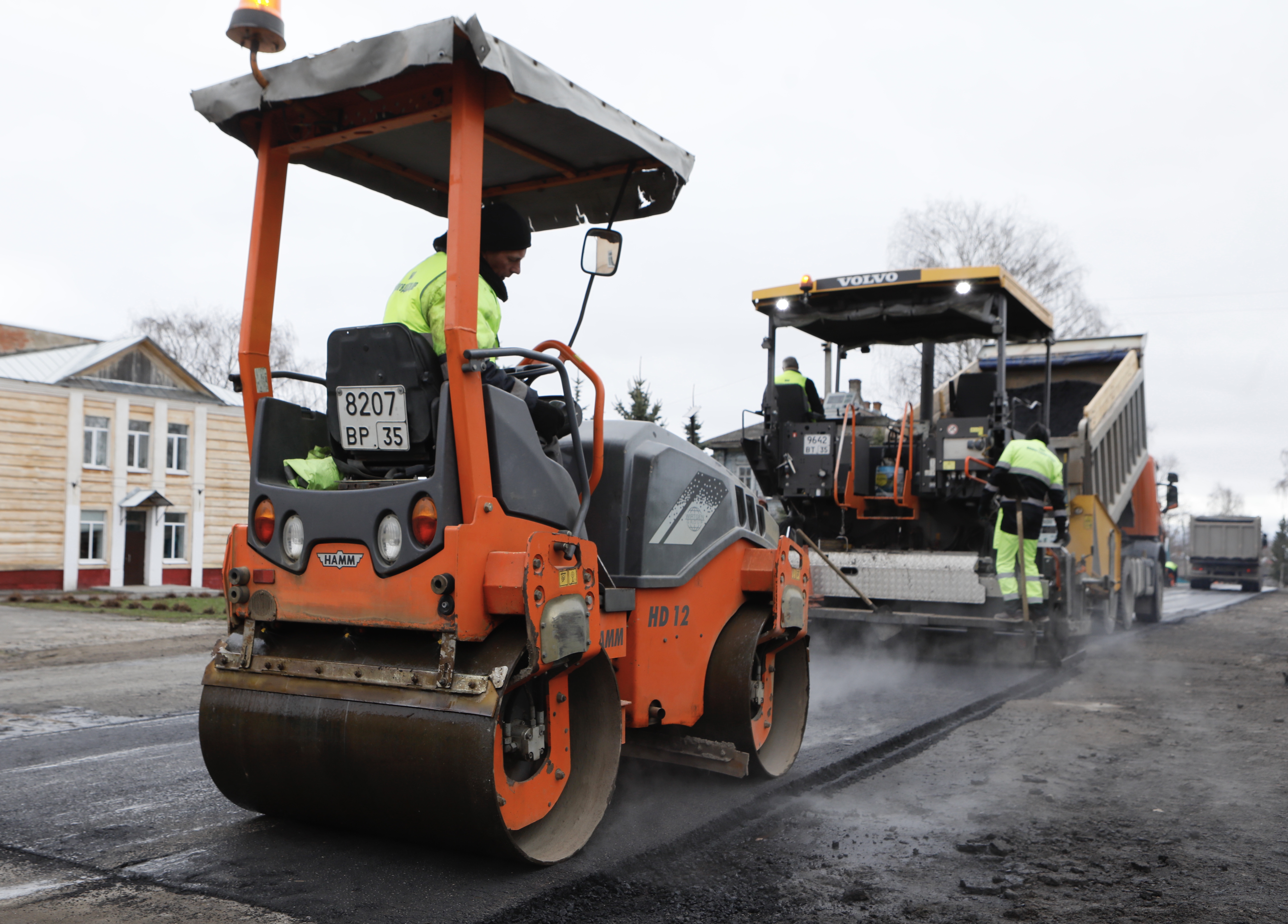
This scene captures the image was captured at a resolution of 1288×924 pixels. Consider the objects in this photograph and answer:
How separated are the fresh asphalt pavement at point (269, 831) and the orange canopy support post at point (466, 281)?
112 centimetres

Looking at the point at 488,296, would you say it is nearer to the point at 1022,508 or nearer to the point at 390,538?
the point at 390,538

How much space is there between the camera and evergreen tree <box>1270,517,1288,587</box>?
145ft

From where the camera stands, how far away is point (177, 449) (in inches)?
1066

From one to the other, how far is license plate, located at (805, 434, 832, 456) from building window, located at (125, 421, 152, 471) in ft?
69.5

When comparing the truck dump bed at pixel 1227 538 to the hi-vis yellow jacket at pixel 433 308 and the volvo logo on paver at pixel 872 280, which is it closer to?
the volvo logo on paver at pixel 872 280

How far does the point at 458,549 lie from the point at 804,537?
6426 millimetres

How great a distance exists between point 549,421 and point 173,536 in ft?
86.3

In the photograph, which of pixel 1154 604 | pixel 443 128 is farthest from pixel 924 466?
pixel 1154 604

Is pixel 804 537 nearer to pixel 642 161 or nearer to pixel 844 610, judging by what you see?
pixel 844 610

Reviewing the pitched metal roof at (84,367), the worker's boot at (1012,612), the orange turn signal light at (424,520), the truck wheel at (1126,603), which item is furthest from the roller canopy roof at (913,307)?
the pitched metal roof at (84,367)

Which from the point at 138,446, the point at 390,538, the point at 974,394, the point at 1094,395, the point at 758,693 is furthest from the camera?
the point at 138,446

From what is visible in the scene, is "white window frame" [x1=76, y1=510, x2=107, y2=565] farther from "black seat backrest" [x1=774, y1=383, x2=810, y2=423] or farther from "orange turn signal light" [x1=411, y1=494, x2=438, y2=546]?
"orange turn signal light" [x1=411, y1=494, x2=438, y2=546]

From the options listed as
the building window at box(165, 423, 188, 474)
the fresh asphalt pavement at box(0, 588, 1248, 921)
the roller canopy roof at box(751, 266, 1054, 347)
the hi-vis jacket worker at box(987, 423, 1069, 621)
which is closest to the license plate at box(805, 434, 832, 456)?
the roller canopy roof at box(751, 266, 1054, 347)

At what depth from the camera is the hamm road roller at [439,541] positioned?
3238 millimetres
